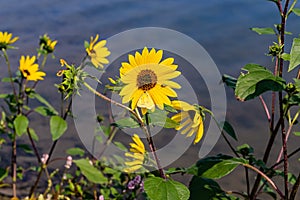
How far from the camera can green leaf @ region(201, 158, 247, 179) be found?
917 millimetres

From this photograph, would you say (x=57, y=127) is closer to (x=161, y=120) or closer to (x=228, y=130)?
(x=228, y=130)

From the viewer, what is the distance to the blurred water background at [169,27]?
2143 mm

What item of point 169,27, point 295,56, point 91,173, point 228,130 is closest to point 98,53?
point 91,173

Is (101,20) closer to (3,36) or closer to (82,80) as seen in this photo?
(3,36)

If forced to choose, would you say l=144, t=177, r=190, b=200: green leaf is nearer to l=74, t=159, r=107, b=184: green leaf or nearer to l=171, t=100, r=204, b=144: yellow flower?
l=171, t=100, r=204, b=144: yellow flower

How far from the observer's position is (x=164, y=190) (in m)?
0.82

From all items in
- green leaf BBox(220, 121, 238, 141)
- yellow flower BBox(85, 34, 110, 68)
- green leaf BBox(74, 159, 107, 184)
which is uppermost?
yellow flower BBox(85, 34, 110, 68)

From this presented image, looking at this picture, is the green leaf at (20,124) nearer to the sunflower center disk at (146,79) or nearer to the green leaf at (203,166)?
the green leaf at (203,166)

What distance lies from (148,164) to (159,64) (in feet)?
0.84

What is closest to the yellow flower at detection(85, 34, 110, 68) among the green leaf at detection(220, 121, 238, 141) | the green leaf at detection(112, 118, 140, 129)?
the green leaf at detection(220, 121, 238, 141)

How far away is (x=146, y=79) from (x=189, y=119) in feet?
0.43

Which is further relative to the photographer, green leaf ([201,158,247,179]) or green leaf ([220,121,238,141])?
green leaf ([220,121,238,141])

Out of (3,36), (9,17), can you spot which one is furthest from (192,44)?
(9,17)

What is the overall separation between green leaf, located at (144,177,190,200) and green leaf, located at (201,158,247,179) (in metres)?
0.12
